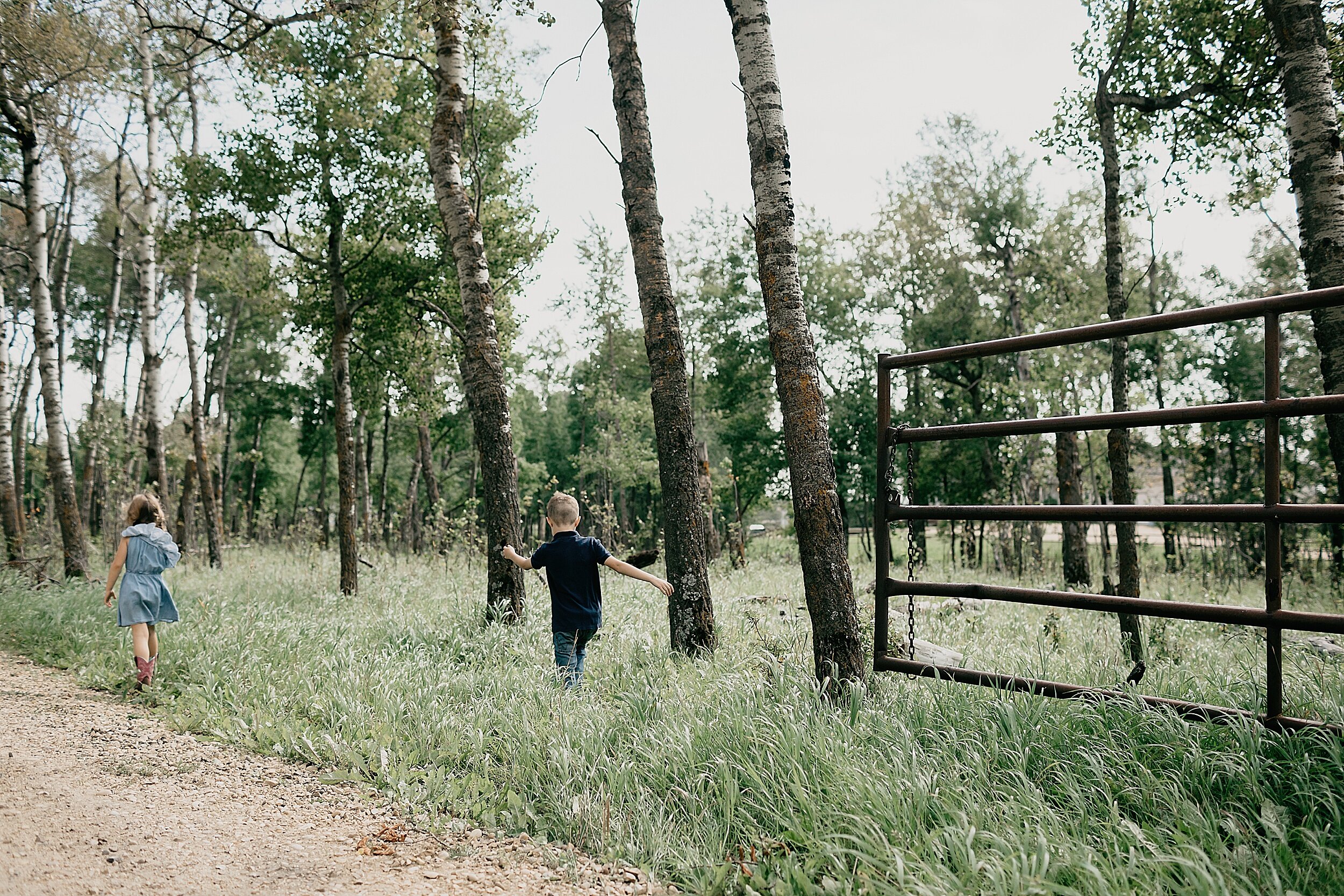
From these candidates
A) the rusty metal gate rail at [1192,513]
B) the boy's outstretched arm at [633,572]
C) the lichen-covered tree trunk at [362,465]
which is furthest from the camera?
the lichen-covered tree trunk at [362,465]

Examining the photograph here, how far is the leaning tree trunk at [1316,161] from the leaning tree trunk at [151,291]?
16593mm

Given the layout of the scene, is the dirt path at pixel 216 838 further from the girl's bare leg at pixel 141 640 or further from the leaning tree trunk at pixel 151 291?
the leaning tree trunk at pixel 151 291

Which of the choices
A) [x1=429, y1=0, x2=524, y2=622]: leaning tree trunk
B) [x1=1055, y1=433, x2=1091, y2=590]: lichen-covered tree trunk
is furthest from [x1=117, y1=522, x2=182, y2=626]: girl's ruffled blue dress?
[x1=1055, y1=433, x2=1091, y2=590]: lichen-covered tree trunk

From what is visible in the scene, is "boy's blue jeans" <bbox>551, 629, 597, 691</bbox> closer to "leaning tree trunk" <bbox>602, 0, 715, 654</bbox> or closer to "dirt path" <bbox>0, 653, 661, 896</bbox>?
"leaning tree trunk" <bbox>602, 0, 715, 654</bbox>

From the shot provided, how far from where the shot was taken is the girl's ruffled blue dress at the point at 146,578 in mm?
6398

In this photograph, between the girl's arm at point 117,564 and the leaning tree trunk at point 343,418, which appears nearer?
the girl's arm at point 117,564

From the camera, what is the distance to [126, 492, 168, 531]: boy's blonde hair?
271 inches

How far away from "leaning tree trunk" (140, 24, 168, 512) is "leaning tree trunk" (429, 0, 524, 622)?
8395mm

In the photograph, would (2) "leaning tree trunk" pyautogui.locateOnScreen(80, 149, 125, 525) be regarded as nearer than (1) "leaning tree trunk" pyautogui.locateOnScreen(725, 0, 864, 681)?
No

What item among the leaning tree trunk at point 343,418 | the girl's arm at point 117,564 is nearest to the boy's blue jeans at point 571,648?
the girl's arm at point 117,564

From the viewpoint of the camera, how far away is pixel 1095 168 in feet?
35.2

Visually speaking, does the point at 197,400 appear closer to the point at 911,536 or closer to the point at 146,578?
the point at 146,578

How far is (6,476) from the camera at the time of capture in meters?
12.5

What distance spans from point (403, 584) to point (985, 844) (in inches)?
390
